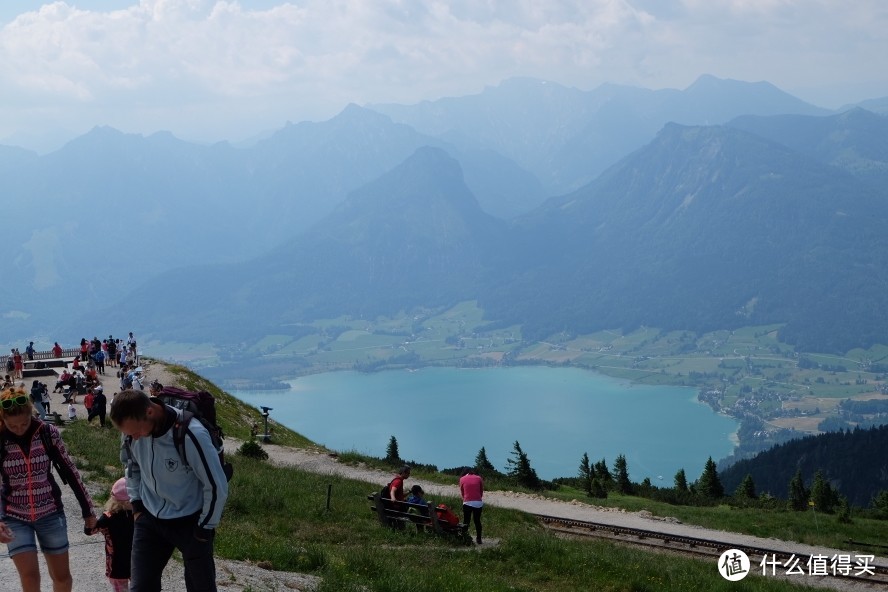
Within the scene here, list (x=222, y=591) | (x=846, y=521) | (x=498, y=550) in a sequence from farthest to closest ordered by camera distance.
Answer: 1. (x=846, y=521)
2. (x=498, y=550)
3. (x=222, y=591)

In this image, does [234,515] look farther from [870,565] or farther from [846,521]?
[846,521]

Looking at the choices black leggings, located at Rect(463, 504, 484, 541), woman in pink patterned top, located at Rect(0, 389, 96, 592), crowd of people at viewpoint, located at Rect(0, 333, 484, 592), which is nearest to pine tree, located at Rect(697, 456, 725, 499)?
black leggings, located at Rect(463, 504, 484, 541)

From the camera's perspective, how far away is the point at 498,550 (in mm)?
17375

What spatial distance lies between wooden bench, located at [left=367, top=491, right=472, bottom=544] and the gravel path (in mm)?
644

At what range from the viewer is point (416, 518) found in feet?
61.7

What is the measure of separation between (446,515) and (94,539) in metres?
7.34

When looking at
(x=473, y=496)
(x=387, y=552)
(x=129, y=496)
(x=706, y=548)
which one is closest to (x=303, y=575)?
(x=387, y=552)

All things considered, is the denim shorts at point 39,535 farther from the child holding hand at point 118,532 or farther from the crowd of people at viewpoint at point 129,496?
the child holding hand at point 118,532

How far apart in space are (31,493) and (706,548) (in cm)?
1803

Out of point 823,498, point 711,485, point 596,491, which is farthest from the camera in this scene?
point 711,485

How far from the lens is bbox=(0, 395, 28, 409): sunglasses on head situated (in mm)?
8609

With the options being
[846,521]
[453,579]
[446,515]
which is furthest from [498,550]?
[846,521]

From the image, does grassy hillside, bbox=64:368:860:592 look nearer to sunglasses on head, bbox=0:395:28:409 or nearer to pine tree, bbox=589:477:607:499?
sunglasses on head, bbox=0:395:28:409

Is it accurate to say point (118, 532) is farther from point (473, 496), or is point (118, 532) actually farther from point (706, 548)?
point (706, 548)
